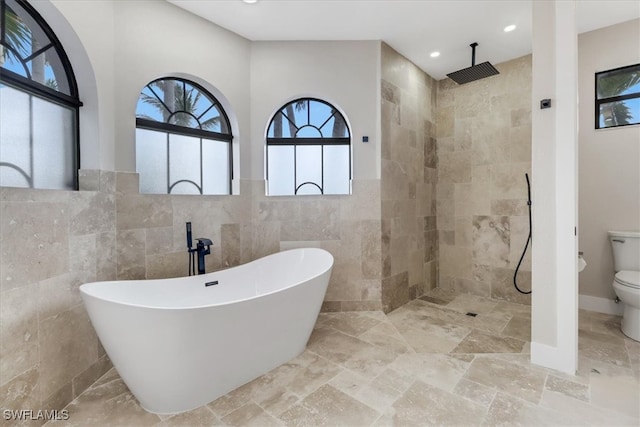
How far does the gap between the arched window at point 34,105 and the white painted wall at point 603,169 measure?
13.9 ft

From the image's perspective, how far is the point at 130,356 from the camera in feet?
4.49

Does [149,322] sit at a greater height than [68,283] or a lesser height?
lesser

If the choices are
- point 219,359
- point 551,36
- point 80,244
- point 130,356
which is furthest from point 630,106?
point 80,244

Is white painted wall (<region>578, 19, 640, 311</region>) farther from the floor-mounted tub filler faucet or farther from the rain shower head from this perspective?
the floor-mounted tub filler faucet

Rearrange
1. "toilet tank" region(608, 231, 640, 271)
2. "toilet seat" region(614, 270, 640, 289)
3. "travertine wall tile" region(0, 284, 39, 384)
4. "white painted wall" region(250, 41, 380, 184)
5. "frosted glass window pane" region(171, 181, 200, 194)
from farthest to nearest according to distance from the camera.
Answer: "white painted wall" region(250, 41, 380, 184)
"frosted glass window pane" region(171, 181, 200, 194)
"toilet tank" region(608, 231, 640, 271)
"toilet seat" region(614, 270, 640, 289)
"travertine wall tile" region(0, 284, 39, 384)

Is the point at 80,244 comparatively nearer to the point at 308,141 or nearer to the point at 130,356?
the point at 130,356

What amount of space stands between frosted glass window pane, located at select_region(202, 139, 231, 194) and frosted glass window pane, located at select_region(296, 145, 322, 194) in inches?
28.1

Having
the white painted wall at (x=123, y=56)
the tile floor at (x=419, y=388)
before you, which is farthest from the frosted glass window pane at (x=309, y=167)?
the tile floor at (x=419, y=388)

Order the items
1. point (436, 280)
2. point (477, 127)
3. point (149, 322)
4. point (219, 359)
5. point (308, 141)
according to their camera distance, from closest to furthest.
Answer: point (149, 322) < point (219, 359) < point (308, 141) < point (477, 127) < point (436, 280)

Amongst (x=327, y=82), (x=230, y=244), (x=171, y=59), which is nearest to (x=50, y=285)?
(x=230, y=244)

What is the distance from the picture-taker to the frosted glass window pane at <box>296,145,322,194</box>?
2887mm

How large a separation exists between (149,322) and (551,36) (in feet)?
9.43

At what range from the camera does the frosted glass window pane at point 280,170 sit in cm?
287

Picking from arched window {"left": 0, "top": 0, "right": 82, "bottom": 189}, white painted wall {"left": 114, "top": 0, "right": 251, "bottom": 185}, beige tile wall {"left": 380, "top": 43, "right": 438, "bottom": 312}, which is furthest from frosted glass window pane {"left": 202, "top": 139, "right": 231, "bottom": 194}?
beige tile wall {"left": 380, "top": 43, "right": 438, "bottom": 312}
